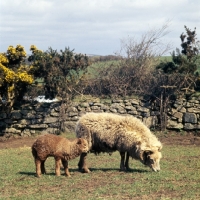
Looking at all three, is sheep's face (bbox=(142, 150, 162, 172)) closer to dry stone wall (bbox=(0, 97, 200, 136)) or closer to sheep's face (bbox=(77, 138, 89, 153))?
sheep's face (bbox=(77, 138, 89, 153))

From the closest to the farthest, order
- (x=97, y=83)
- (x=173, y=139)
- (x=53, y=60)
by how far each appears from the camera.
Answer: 1. (x=173, y=139)
2. (x=53, y=60)
3. (x=97, y=83)

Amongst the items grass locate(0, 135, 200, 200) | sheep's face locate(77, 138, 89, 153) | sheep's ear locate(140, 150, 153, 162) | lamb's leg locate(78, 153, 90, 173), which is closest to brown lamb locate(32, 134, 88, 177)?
sheep's face locate(77, 138, 89, 153)

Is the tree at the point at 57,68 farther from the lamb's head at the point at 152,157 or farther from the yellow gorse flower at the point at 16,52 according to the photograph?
the lamb's head at the point at 152,157

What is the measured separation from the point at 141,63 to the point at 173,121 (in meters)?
4.87

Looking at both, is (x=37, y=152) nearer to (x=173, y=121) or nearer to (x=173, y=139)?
(x=173, y=139)

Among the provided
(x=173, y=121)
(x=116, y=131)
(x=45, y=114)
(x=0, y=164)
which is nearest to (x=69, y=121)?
(x=45, y=114)

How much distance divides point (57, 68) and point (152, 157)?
37.9 ft

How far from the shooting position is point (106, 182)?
9859 millimetres

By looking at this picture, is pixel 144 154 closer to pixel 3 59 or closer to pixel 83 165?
pixel 83 165

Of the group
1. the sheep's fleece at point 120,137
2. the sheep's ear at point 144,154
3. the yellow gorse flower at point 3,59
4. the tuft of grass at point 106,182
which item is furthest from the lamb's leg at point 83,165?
the yellow gorse flower at point 3,59

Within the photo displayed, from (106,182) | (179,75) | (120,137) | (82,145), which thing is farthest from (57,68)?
(106,182)

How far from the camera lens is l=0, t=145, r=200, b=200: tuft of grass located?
8.72 metres

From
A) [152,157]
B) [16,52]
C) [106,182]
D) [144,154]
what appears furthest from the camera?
[16,52]

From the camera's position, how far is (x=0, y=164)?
→ 44.6ft
